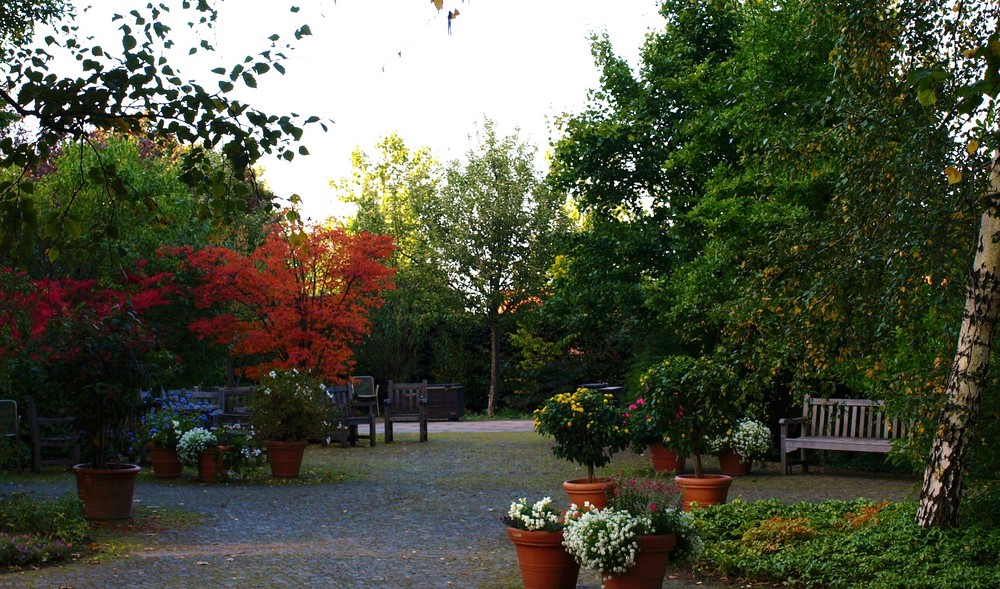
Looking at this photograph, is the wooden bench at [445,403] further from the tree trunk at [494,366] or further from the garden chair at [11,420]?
the garden chair at [11,420]

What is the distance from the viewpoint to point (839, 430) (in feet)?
41.9

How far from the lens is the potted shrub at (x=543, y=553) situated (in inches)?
243

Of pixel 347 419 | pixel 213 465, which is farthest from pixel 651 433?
pixel 347 419

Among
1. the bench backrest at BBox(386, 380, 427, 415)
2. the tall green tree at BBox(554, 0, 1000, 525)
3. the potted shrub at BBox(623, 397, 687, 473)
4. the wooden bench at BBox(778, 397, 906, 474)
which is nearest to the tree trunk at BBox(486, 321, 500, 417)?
the bench backrest at BBox(386, 380, 427, 415)

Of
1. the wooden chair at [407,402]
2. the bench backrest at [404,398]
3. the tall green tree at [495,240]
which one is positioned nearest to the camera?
the wooden chair at [407,402]

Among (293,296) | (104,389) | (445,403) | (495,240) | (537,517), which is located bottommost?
(537,517)

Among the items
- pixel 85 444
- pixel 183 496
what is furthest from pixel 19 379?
pixel 85 444

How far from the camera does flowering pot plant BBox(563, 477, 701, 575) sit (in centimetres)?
577

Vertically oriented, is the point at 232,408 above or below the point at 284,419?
above

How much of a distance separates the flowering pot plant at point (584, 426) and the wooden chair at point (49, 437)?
6635 mm

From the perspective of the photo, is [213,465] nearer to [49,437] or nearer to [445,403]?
[49,437]

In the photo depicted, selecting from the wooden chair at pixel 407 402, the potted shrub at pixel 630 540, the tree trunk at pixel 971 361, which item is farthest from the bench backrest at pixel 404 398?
the tree trunk at pixel 971 361

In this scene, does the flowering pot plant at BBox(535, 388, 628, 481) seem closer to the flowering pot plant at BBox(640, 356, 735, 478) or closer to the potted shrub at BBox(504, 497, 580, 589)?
the flowering pot plant at BBox(640, 356, 735, 478)

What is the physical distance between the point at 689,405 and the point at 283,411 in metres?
5.63
